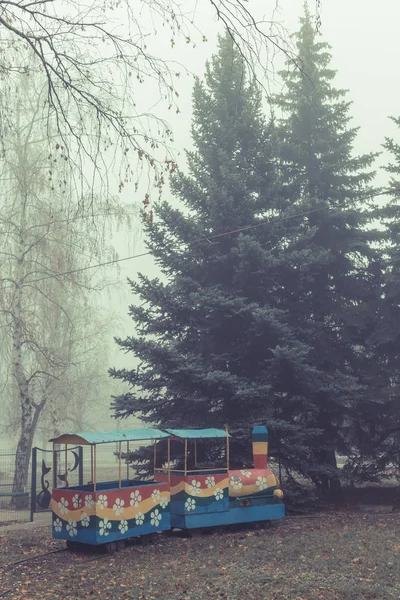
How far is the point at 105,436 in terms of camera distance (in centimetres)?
1323

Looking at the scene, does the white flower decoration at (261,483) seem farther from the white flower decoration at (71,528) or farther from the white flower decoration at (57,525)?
the white flower decoration at (57,525)

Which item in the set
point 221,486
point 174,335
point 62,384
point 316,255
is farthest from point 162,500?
point 62,384

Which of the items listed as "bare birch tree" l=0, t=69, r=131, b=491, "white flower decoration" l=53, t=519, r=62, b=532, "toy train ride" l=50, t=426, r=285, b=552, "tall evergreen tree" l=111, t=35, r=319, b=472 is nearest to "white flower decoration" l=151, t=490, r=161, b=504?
"toy train ride" l=50, t=426, r=285, b=552

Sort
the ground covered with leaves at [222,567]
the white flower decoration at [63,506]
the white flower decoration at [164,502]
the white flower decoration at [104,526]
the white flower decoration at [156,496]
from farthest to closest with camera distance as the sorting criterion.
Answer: the white flower decoration at [164,502]
the white flower decoration at [156,496]
the white flower decoration at [63,506]
the white flower decoration at [104,526]
the ground covered with leaves at [222,567]

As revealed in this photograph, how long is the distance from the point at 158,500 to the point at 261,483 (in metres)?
2.77

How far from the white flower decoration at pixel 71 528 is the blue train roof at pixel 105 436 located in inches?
56.8

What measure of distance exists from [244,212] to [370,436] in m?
7.59

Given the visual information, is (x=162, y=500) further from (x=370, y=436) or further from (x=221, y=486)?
(x=370, y=436)

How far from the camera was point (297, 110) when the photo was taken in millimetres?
23016

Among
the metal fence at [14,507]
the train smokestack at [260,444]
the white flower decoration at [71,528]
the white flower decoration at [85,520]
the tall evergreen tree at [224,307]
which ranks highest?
the tall evergreen tree at [224,307]

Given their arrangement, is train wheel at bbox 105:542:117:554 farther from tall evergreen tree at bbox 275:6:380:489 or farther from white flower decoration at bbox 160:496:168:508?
tall evergreen tree at bbox 275:6:380:489

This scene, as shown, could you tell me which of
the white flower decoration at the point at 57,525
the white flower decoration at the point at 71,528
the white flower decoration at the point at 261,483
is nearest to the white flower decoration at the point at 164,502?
the white flower decoration at the point at 71,528

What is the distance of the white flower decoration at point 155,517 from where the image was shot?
1348 cm

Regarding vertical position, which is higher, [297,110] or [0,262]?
[297,110]
